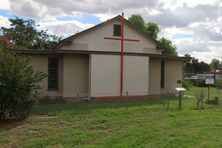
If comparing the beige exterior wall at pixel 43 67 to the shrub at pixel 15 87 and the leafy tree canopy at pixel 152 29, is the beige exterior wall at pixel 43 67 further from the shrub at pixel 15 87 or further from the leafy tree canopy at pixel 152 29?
the leafy tree canopy at pixel 152 29

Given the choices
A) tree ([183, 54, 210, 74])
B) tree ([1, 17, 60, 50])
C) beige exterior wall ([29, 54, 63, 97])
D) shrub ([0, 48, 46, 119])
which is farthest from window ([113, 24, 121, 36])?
tree ([183, 54, 210, 74])

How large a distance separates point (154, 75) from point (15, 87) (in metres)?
14.0

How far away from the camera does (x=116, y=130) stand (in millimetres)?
10164

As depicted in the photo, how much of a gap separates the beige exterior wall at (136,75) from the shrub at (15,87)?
9796 millimetres

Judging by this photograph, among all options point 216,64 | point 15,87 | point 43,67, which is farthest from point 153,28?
point 216,64

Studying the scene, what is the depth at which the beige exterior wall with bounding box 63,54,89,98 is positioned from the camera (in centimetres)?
2049

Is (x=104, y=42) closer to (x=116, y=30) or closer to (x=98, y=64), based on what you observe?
(x=116, y=30)

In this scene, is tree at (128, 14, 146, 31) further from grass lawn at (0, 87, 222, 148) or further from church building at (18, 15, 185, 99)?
grass lawn at (0, 87, 222, 148)

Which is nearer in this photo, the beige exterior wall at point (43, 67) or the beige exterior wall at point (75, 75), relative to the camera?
the beige exterior wall at point (43, 67)

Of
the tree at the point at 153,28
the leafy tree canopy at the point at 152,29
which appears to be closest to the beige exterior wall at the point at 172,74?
the leafy tree canopy at the point at 152,29

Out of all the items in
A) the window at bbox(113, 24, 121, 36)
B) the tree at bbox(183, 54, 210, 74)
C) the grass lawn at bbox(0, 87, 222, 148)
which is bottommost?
the grass lawn at bbox(0, 87, 222, 148)

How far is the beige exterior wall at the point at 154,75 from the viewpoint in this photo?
2372 cm

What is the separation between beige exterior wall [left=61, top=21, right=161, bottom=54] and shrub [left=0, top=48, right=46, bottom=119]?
8.89 meters

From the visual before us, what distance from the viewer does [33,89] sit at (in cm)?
1232
